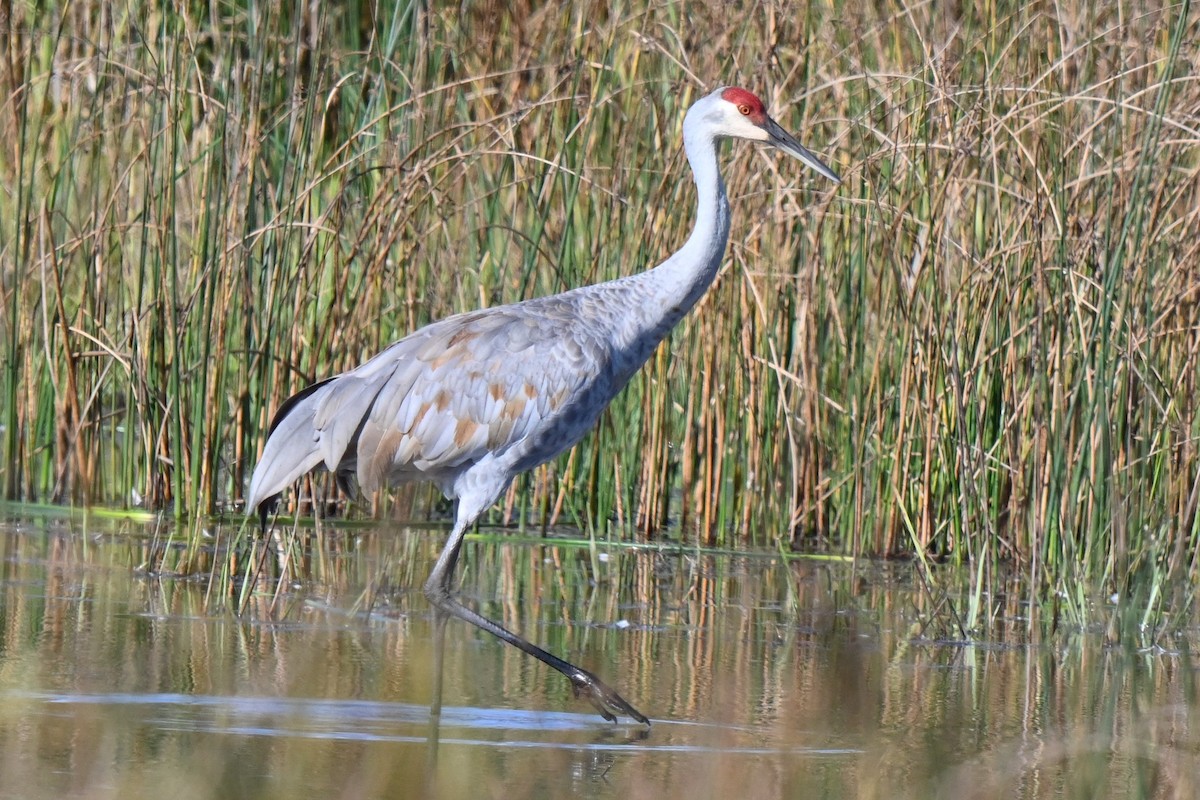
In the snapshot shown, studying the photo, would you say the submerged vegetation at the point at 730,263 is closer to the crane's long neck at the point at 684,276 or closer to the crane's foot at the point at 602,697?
the crane's long neck at the point at 684,276

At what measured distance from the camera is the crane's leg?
4.05 m

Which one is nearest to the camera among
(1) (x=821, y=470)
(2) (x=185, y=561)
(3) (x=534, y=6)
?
(2) (x=185, y=561)

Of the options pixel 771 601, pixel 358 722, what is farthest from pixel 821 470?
pixel 358 722

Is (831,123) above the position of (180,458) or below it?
above

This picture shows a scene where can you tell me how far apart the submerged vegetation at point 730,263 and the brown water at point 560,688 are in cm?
28

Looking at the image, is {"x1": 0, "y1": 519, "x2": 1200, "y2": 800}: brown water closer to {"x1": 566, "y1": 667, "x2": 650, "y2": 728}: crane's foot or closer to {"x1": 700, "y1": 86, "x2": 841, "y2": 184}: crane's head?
{"x1": 566, "y1": 667, "x2": 650, "y2": 728}: crane's foot

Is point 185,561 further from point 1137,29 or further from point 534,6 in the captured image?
point 534,6

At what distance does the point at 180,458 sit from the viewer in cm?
523

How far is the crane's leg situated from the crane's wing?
0.78ft

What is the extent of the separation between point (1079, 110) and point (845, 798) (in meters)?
2.92

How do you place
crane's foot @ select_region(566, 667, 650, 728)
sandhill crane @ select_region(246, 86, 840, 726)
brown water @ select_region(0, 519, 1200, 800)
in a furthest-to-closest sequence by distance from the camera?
sandhill crane @ select_region(246, 86, 840, 726) → crane's foot @ select_region(566, 667, 650, 728) → brown water @ select_region(0, 519, 1200, 800)

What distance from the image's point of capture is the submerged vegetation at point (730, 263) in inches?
202

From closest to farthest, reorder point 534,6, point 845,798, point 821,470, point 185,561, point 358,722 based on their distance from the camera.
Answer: point 845,798
point 358,722
point 185,561
point 821,470
point 534,6

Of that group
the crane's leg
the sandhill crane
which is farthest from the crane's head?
the crane's leg
